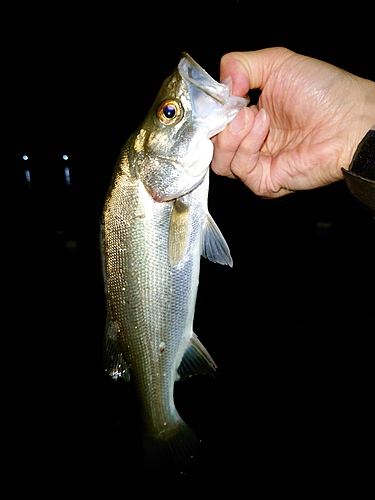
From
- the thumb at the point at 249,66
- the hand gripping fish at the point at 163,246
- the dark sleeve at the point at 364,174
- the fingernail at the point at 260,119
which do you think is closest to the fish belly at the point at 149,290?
the hand gripping fish at the point at 163,246

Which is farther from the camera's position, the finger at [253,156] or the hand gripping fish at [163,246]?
the finger at [253,156]

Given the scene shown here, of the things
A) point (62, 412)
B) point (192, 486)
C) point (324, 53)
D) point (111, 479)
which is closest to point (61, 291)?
point (62, 412)

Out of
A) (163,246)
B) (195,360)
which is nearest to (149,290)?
(163,246)

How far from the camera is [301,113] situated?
91.0 inches

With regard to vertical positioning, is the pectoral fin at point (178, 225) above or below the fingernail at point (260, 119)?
below

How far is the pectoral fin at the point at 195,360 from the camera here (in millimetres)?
2125

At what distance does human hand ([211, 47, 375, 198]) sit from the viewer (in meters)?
2.07

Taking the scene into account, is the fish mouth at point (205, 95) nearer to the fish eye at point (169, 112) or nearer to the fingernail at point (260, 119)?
the fish eye at point (169, 112)

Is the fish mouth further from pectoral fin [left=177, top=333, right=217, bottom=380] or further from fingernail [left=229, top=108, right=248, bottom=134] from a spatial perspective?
pectoral fin [left=177, top=333, right=217, bottom=380]

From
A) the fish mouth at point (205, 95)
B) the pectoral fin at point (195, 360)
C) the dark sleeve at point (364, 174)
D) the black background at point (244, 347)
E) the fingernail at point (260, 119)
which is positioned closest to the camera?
the fish mouth at point (205, 95)

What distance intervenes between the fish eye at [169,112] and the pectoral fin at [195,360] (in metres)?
1.26

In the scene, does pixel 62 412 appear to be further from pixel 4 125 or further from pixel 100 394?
pixel 4 125

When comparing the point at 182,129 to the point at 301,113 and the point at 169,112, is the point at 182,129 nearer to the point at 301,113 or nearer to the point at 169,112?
the point at 169,112

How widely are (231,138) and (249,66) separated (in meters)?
0.48
